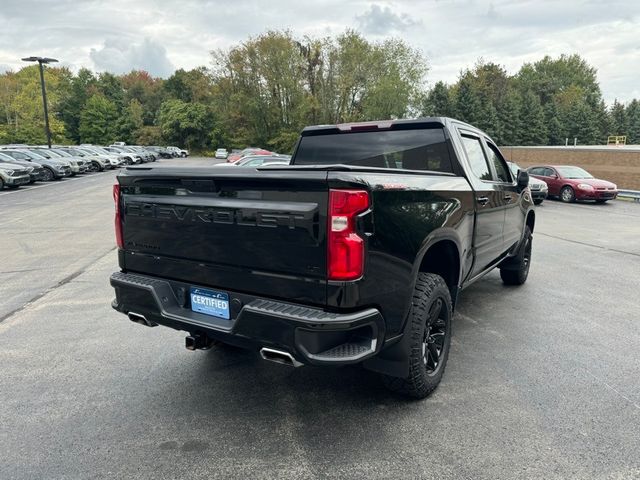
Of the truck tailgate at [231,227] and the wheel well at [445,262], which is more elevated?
the truck tailgate at [231,227]

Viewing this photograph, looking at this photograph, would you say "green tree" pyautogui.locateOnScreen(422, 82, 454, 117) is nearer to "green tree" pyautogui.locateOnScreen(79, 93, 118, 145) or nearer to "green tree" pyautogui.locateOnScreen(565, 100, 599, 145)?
"green tree" pyautogui.locateOnScreen(565, 100, 599, 145)

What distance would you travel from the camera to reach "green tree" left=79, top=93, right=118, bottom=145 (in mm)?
86125

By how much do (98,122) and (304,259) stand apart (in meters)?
96.0

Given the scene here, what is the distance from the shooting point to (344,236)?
2.45 meters

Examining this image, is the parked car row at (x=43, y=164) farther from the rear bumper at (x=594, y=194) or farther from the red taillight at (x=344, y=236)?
the rear bumper at (x=594, y=194)

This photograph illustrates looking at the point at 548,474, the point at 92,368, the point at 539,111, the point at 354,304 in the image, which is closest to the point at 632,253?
the point at 548,474

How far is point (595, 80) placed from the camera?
97625mm

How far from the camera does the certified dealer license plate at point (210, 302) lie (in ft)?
9.44

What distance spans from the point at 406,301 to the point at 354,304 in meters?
0.52

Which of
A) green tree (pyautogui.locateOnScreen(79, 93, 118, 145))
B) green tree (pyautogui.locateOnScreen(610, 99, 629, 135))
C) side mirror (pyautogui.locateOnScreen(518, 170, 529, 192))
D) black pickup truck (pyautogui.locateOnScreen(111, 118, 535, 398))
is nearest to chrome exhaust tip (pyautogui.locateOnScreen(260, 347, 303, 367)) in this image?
Answer: black pickup truck (pyautogui.locateOnScreen(111, 118, 535, 398))

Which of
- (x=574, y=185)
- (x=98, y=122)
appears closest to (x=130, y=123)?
(x=98, y=122)

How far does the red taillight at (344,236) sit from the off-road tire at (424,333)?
0.75 meters

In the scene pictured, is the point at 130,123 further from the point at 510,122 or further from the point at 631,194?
the point at 631,194

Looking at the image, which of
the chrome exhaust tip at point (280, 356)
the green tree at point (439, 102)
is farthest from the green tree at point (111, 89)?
the chrome exhaust tip at point (280, 356)
